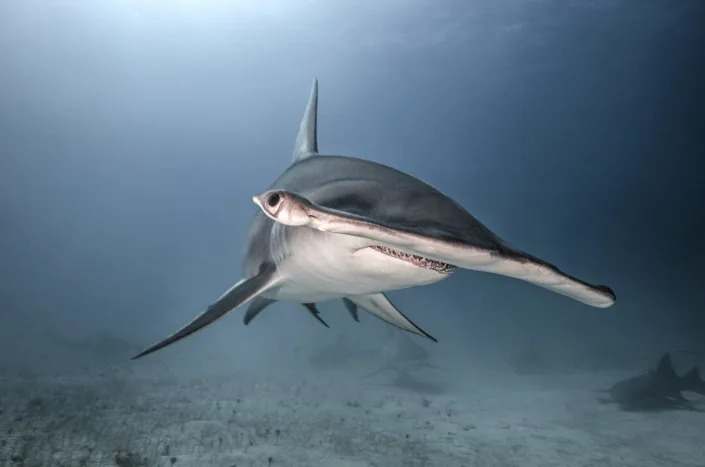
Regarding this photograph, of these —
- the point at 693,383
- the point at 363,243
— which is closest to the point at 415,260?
the point at 363,243

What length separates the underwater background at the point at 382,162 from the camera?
8438 mm

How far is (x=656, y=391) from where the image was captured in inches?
473

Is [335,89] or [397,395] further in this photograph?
[335,89]

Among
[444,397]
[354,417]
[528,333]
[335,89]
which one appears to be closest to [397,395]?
[444,397]

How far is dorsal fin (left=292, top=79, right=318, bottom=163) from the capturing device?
20.0 feet

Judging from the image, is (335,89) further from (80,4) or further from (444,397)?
(444,397)

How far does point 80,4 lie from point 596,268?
235 feet

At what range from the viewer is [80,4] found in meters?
37.5

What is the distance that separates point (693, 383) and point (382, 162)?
93.2 ft

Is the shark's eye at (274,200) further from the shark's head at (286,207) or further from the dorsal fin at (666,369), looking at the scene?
the dorsal fin at (666,369)

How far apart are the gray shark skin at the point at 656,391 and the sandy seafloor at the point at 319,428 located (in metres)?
0.60

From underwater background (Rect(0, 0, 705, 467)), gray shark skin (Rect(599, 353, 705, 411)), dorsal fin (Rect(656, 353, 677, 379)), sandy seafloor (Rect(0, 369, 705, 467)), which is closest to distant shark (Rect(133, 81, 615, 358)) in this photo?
underwater background (Rect(0, 0, 705, 467))

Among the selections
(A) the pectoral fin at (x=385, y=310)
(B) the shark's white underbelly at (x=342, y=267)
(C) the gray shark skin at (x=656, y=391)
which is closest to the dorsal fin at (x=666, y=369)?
(C) the gray shark skin at (x=656, y=391)

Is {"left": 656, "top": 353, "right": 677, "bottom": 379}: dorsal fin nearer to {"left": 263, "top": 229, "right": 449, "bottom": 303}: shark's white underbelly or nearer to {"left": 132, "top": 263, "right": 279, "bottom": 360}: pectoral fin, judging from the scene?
{"left": 263, "top": 229, "right": 449, "bottom": 303}: shark's white underbelly
